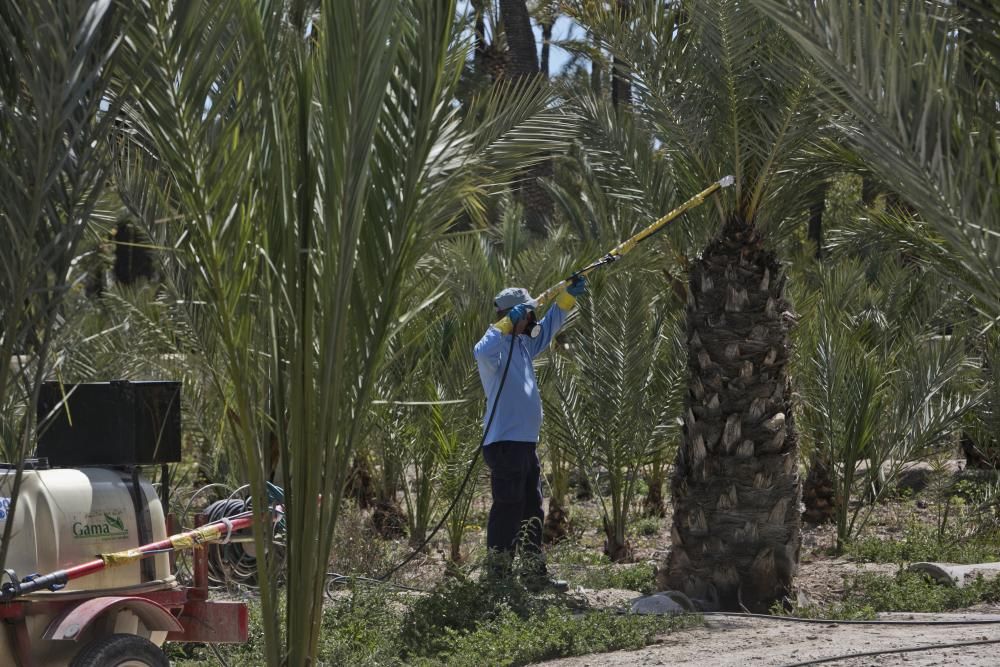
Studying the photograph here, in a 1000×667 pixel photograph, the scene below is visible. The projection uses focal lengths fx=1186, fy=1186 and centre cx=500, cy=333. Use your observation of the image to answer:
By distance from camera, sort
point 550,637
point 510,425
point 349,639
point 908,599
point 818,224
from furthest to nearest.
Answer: point 818,224 → point 510,425 → point 908,599 → point 349,639 → point 550,637

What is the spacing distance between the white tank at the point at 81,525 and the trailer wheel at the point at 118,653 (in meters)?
0.28

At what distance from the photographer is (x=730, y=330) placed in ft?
23.8

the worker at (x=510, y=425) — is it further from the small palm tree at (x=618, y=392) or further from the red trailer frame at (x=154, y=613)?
the small palm tree at (x=618, y=392)

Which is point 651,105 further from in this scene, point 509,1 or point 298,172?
point 509,1

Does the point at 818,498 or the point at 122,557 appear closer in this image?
the point at 122,557

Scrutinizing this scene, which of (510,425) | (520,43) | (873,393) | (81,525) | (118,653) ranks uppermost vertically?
(520,43)

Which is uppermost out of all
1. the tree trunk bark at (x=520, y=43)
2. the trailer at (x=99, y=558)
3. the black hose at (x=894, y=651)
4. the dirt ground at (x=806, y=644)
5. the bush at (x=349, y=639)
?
the tree trunk bark at (x=520, y=43)

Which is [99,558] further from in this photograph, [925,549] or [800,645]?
[925,549]

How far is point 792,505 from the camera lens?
7258 mm

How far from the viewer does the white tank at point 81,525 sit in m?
4.77

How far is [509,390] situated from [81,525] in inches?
111

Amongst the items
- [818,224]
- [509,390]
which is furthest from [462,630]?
[818,224]

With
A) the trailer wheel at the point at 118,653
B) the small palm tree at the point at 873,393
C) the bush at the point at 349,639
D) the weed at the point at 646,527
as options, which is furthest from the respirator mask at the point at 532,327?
the weed at the point at 646,527

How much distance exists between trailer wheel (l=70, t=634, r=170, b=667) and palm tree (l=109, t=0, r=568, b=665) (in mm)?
1020
